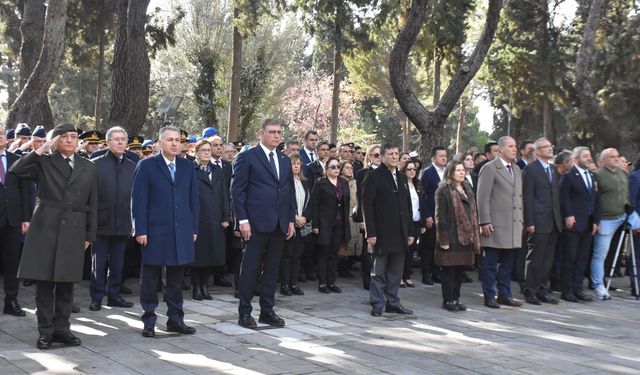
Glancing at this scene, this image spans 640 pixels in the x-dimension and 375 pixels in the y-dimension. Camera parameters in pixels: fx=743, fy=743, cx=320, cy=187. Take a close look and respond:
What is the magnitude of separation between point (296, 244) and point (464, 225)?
2356 mm

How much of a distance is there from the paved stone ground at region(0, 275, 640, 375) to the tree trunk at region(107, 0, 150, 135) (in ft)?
18.0

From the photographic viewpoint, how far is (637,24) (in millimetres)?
27312

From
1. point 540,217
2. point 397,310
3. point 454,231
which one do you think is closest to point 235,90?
point 540,217

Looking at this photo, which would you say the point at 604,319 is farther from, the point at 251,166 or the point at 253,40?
the point at 253,40

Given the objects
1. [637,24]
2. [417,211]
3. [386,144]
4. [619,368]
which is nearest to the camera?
[619,368]

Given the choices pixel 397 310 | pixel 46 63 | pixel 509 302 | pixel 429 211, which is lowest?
pixel 397 310

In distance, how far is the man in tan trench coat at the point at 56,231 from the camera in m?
6.48

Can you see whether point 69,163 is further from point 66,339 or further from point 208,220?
point 208,220

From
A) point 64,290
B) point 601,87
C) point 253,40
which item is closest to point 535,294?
point 64,290

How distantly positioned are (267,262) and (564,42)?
23973 millimetres

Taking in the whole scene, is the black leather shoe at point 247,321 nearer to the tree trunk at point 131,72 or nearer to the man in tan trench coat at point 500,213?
the man in tan trench coat at point 500,213

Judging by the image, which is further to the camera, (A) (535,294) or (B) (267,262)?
(A) (535,294)

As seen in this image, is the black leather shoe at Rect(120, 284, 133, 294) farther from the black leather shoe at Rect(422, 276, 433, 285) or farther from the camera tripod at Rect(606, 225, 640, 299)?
the camera tripod at Rect(606, 225, 640, 299)

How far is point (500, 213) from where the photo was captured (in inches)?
372
